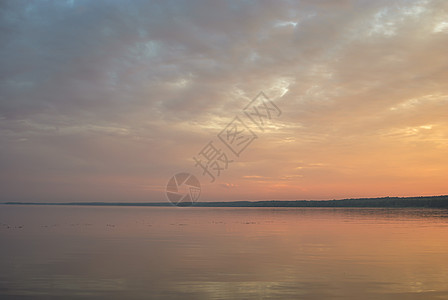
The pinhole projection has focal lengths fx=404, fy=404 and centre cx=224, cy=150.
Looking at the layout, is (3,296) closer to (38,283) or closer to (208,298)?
(38,283)

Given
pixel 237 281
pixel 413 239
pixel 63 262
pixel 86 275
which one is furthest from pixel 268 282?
pixel 413 239

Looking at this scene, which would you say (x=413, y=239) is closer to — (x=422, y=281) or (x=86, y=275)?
(x=422, y=281)

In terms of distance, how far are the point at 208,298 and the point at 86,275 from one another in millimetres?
7111

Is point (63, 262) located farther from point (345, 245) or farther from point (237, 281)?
point (345, 245)

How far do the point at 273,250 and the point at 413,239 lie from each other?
14.4 metres

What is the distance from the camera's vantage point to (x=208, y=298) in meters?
14.6

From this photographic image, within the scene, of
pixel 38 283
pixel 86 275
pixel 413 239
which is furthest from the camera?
pixel 413 239

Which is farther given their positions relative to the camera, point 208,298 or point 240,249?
point 240,249

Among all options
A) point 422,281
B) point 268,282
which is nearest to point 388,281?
point 422,281

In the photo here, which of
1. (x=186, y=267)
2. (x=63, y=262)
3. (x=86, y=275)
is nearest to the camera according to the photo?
(x=86, y=275)

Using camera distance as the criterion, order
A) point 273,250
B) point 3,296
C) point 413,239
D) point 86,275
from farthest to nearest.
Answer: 1. point 413,239
2. point 273,250
3. point 86,275
4. point 3,296

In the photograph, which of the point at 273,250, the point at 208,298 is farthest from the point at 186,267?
the point at 273,250

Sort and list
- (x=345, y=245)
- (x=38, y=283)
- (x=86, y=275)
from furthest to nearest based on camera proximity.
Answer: (x=345, y=245)
(x=86, y=275)
(x=38, y=283)

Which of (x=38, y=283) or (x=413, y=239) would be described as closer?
(x=38, y=283)
